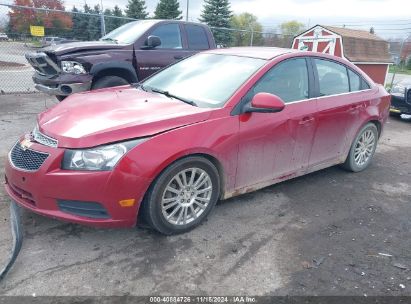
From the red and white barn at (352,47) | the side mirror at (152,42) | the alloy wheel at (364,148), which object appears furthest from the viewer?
the red and white barn at (352,47)

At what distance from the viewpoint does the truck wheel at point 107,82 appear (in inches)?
242

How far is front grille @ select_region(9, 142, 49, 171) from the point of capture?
111 inches

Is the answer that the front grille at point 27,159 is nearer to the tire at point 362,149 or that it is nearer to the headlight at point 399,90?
the tire at point 362,149

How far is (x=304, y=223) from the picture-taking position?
11.9 feet

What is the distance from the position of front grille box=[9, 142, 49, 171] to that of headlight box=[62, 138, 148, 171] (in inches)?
8.1

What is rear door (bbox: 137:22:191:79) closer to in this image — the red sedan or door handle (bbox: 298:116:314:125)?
the red sedan

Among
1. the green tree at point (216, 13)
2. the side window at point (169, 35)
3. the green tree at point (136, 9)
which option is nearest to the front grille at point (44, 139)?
the side window at point (169, 35)

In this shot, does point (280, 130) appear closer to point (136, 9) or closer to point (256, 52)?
point (256, 52)

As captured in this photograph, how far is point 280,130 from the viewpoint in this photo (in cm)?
370

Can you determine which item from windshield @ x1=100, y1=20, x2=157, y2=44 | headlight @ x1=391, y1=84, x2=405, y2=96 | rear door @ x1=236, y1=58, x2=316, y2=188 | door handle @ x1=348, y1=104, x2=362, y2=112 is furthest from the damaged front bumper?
headlight @ x1=391, y1=84, x2=405, y2=96

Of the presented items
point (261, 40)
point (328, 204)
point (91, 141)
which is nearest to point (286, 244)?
point (328, 204)

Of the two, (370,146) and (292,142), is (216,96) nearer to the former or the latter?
(292,142)

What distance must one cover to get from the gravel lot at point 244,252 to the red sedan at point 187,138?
→ 11.1 inches

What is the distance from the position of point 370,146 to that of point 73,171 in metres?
4.17
